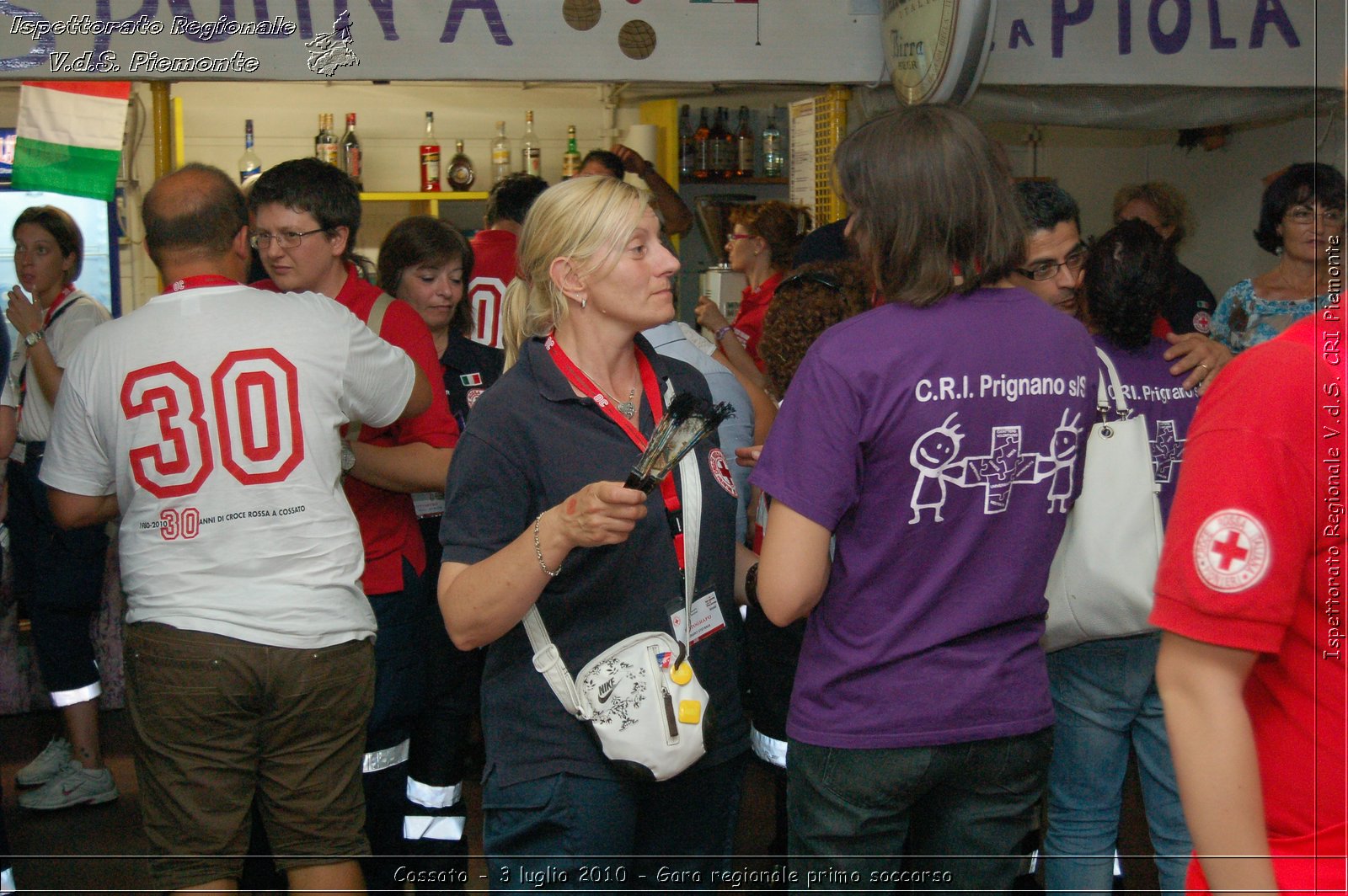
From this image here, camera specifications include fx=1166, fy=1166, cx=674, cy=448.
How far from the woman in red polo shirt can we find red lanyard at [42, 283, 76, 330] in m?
2.18

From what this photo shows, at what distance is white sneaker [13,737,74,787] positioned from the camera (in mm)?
3871

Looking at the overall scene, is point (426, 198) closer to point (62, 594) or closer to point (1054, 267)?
point (62, 594)

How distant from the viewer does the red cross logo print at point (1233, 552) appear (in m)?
0.91

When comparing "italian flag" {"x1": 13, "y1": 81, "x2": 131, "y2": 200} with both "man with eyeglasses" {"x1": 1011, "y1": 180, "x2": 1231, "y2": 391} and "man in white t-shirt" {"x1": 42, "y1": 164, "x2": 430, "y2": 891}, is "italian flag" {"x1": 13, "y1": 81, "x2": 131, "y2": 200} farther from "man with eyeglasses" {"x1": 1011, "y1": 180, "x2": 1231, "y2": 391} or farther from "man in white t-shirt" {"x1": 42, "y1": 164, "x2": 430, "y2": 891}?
"man with eyeglasses" {"x1": 1011, "y1": 180, "x2": 1231, "y2": 391}

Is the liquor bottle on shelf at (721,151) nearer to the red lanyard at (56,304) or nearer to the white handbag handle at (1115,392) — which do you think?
the red lanyard at (56,304)

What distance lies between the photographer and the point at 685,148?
598cm

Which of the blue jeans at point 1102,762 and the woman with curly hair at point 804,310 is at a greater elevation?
the woman with curly hair at point 804,310

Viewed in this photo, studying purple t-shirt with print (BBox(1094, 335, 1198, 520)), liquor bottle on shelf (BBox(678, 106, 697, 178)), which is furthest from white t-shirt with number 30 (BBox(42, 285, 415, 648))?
liquor bottle on shelf (BBox(678, 106, 697, 178))

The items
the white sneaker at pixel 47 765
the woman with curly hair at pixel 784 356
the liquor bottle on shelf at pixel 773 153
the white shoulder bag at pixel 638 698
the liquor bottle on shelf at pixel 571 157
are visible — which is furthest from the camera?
the liquor bottle on shelf at pixel 773 153

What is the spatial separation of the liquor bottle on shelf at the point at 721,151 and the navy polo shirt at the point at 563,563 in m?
4.37

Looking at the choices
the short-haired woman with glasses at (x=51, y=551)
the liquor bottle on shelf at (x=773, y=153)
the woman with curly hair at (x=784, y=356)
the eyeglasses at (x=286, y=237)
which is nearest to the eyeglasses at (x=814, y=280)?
the woman with curly hair at (x=784, y=356)

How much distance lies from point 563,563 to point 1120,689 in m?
1.22

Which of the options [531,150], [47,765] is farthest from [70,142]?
[531,150]

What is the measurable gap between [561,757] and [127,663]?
3.31ft
